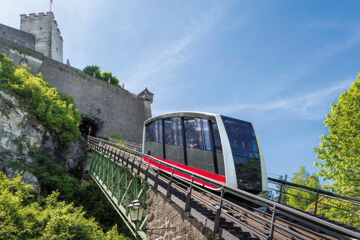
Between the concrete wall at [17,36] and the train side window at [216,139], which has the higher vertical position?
the concrete wall at [17,36]

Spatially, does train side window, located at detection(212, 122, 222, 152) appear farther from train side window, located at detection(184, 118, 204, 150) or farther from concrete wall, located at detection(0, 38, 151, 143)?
concrete wall, located at detection(0, 38, 151, 143)

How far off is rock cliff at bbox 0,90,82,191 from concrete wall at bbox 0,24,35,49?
2126 cm

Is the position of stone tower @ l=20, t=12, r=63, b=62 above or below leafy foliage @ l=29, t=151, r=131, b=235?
above

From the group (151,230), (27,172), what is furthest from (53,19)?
(151,230)

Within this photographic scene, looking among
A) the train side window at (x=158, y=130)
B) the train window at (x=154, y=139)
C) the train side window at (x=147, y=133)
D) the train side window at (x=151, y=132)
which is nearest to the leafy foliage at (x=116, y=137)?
the train side window at (x=147, y=133)

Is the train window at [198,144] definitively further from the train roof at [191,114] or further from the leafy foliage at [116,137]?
the leafy foliage at [116,137]

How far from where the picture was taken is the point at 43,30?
34.0m

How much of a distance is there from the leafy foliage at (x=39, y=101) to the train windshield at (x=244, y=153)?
596 inches

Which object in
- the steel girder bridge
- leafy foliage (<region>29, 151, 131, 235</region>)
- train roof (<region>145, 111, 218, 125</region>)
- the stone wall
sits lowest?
leafy foliage (<region>29, 151, 131, 235</region>)

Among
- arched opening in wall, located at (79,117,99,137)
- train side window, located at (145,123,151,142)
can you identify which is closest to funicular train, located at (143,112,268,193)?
train side window, located at (145,123,151,142)

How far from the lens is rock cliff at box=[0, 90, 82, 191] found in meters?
14.5

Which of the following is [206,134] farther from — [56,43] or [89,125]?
[56,43]

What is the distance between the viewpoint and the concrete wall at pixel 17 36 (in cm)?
3256

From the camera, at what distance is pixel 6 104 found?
15633 mm
